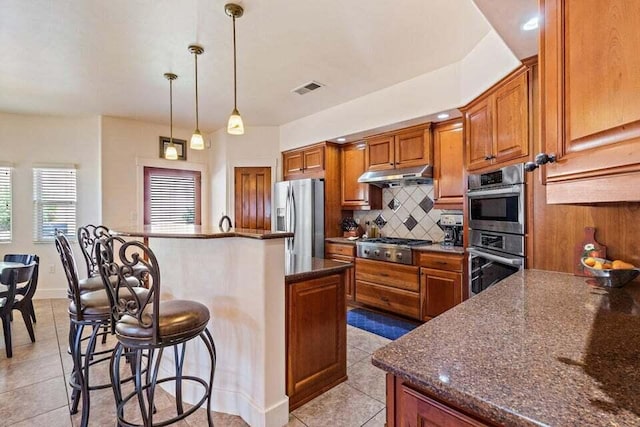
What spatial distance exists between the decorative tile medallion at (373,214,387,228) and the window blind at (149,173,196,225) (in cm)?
316

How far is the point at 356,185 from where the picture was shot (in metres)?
4.26

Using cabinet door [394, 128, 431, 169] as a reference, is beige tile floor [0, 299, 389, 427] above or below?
below

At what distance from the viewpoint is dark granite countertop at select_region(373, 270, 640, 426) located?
1.94 feet

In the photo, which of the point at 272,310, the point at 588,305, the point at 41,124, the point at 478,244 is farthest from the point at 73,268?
the point at 41,124

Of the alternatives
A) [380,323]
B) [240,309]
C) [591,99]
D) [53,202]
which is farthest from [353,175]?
[53,202]

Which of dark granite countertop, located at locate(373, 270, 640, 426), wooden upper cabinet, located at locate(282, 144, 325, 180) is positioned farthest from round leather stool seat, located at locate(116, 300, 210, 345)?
wooden upper cabinet, located at locate(282, 144, 325, 180)

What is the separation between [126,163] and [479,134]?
15.4 feet

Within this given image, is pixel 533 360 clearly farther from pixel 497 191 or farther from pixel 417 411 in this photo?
pixel 497 191

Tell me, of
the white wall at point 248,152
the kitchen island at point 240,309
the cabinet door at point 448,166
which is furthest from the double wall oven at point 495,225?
the white wall at point 248,152

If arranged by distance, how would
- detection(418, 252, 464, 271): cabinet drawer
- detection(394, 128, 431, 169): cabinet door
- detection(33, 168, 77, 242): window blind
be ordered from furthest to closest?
detection(33, 168, 77, 242): window blind < detection(394, 128, 431, 169): cabinet door < detection(418, 252, 464, 271): cabinet drawer

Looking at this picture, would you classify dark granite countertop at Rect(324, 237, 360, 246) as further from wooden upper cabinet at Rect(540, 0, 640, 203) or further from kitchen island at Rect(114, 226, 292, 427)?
wooden upper cabinet at Rect(540, 0, 640, 203)

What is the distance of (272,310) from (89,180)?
443 cm

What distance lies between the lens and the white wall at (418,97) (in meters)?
2.48

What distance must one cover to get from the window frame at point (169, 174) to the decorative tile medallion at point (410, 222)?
11.5 ft
